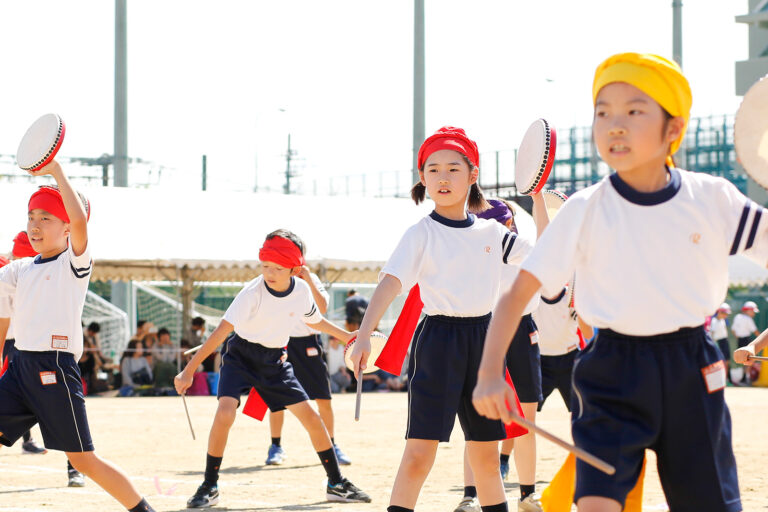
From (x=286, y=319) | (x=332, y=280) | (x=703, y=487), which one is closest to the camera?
(x=703, y=487)

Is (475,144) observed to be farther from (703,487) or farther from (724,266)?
(703,487)

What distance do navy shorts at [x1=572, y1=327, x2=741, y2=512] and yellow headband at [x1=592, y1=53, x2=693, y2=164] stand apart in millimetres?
679

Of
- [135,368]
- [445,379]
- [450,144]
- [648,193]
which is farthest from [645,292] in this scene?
[135,368]

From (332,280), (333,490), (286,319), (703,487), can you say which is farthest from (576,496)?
(332,280)

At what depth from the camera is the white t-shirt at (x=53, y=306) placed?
6.25 metres

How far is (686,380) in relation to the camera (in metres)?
3.56

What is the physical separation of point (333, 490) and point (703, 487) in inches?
181

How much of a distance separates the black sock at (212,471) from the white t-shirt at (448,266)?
274cm

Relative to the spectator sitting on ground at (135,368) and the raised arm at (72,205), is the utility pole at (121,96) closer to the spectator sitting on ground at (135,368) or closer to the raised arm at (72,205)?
the spectator sitting on ground at (135,368)

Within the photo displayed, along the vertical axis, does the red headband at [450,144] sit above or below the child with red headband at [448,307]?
above

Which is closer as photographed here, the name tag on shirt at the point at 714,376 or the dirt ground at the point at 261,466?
the name tag on shirt at the point at 714,376

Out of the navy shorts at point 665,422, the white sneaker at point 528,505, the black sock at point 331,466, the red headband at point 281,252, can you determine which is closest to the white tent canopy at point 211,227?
the red headband at point 281,252

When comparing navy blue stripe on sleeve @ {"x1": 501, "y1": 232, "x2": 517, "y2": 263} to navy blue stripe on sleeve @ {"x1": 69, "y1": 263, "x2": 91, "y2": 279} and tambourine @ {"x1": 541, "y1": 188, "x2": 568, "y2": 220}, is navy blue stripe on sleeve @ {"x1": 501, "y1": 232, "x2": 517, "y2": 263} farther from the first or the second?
navy blue stripe on sleeve @ {"x1": 69, "y1": 263, "x2": 91, "y2": 279}

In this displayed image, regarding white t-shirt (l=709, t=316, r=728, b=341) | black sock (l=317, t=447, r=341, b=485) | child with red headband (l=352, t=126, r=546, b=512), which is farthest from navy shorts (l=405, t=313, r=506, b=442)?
white t-shirt (l=709, t=316, r=728, b=341)
